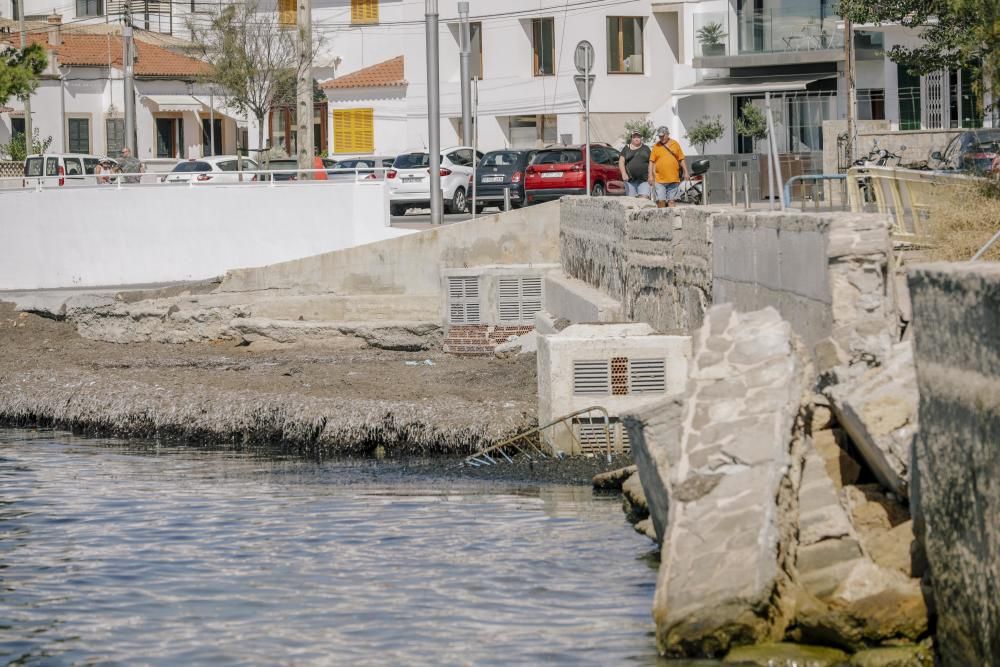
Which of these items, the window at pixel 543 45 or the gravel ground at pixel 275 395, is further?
the window at pixel 543 45

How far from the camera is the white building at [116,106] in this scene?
56875mm

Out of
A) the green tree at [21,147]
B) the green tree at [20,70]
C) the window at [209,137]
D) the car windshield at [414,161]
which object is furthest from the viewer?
the window at [209,137]

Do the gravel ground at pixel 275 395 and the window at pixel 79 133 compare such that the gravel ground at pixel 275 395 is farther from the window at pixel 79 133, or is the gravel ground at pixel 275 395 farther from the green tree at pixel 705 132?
the window at pixel 79 133

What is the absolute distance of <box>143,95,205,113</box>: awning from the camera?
186 ft

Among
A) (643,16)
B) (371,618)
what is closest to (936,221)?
(371,618)

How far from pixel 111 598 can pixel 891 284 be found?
5335 mm

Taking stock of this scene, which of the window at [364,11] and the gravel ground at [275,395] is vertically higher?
the window at [364,11]

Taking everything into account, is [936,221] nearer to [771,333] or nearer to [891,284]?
[891,284]

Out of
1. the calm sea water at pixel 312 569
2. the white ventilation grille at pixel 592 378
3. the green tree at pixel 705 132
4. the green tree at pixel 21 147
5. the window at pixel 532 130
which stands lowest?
the calm sea water at pixel 312 569

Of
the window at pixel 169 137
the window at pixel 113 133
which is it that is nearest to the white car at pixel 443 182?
the window at pixel 169 137

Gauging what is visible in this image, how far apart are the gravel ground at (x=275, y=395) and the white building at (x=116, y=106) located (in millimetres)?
35328

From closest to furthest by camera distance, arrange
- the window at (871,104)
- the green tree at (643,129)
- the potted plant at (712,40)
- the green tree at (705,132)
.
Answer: the window at (871,104) < the potted plant at (712,40) < the green tree at (705,132) < the green tree at (643,129)

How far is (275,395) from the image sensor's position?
16.4 metres

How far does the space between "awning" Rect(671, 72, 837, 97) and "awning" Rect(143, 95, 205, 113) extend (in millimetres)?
21027
